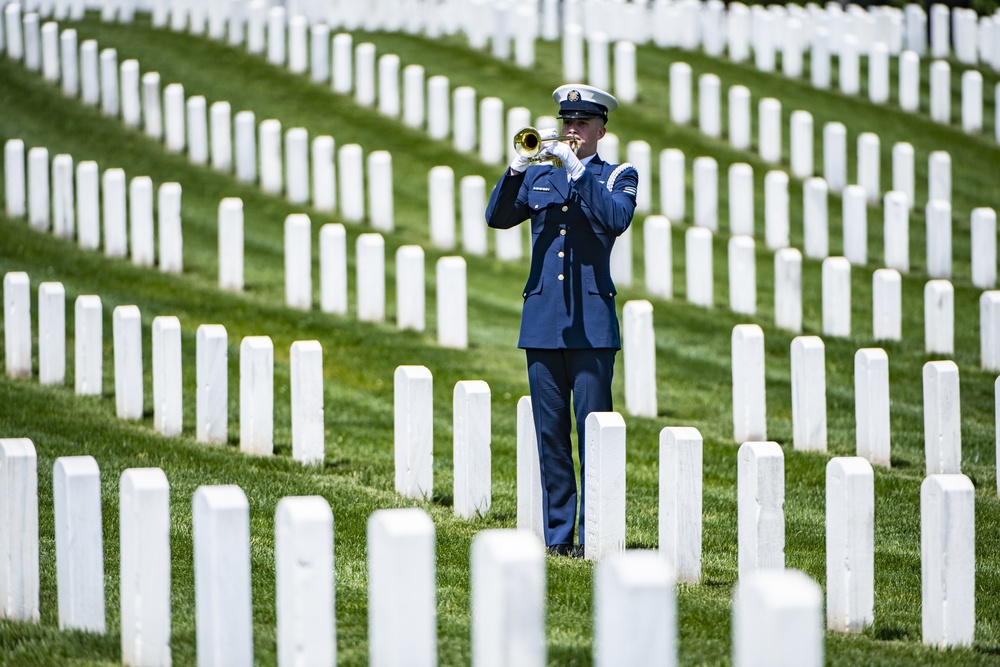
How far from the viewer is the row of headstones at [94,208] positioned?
491 inches

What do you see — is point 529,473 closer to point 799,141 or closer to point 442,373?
point 442,373

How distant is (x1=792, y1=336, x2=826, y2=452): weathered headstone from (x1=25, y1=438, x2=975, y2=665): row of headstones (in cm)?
308

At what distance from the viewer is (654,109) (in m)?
18.2

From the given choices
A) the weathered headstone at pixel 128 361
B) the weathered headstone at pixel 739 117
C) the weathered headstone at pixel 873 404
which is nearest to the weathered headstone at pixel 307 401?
the weathered headstone at pixel 128 361

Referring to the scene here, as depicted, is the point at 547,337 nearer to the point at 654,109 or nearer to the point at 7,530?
the point at 7,530

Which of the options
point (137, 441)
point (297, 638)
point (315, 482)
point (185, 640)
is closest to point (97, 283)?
point (137, 441)

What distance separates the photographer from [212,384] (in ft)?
27.6

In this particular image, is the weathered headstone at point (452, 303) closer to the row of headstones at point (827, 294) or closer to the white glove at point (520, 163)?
the row of headstones at point (827, 294)

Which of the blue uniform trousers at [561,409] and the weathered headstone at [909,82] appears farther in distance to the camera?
the weathered headstone at [909,82]

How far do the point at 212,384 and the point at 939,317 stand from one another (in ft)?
18.1

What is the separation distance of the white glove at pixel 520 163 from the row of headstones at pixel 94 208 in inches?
257

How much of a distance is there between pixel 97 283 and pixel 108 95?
19.0 ft

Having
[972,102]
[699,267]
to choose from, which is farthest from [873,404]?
[972,102]

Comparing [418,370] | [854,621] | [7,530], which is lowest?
[854,621]
